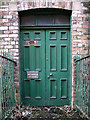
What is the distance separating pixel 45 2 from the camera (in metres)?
3.65

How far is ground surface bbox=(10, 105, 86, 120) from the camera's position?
10.5 feet

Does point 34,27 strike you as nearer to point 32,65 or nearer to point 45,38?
point 45,38

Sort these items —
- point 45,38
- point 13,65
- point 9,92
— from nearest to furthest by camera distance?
point 9,92, point 13,65, point 45,38

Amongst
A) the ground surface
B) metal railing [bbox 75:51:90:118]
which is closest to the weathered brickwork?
metal railing [bbox 75:51:90:118]

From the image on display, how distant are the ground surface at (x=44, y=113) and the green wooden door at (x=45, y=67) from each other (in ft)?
0.73

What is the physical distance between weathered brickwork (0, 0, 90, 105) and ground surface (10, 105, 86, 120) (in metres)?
0.50

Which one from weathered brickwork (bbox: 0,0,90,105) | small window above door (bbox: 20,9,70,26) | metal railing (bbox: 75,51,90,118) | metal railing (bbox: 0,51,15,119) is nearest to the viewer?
metal railing (bbox: 0,51,15,119)

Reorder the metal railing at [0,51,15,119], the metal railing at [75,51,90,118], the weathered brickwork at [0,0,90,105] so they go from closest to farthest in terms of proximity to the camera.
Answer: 1. the metal railing at [0,51,15,119]
2. the metal railing at [75,51,90,118]
3. the weathered brickwork at [0,0,90,105]

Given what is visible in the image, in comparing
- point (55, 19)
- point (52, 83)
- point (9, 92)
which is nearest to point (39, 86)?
point (52, 83)

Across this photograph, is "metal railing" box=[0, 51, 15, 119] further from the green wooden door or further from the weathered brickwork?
the green wooden door

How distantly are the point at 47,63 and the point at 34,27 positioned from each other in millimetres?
1222

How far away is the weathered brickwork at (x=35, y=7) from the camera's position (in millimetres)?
3658

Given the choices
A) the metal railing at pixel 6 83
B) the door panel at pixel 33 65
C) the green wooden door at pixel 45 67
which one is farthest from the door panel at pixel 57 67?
the metal railing at pixel 6 83

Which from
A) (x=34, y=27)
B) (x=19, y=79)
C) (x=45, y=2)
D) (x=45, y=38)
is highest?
(x=45, y=2)
